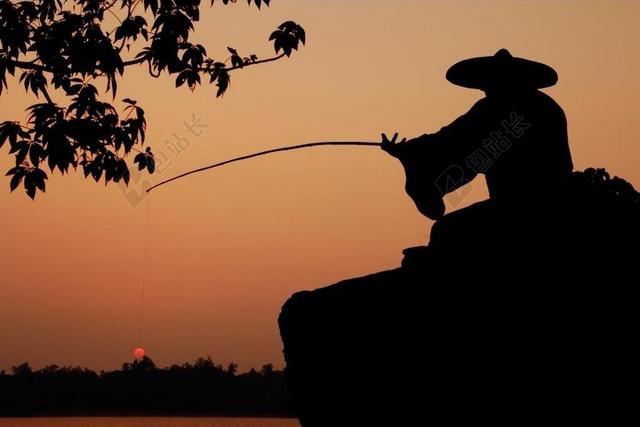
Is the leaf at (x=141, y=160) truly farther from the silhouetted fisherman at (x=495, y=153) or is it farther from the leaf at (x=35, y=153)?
the silhouetted fisherman at (x=495, y=153)

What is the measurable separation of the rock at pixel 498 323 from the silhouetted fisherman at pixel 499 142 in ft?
1.10

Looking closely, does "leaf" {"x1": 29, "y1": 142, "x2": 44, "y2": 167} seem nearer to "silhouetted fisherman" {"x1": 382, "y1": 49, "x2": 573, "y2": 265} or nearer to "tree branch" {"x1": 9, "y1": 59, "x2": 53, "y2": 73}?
"tree branch" {"x1": 9, "y1": 59, "x2": 53, "y2": 73}

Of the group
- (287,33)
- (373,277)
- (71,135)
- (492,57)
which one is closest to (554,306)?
(373,277)

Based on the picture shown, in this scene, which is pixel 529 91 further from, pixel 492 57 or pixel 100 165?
pixel 100 165

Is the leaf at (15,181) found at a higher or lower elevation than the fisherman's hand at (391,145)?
higher

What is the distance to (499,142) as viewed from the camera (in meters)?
6.39

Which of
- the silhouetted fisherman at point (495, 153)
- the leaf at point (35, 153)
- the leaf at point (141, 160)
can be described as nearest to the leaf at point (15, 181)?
the leaf at point (35, 153)

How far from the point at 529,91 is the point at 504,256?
1356 millimetres

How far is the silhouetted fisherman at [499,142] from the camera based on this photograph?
20.9 feet

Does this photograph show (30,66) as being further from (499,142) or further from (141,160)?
(499,142)

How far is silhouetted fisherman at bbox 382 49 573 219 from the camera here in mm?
6375

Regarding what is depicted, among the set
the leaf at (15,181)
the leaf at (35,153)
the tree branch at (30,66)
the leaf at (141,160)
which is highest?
the tree branch at (30,66)

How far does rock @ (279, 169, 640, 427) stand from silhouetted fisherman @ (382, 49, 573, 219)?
34 centimetres

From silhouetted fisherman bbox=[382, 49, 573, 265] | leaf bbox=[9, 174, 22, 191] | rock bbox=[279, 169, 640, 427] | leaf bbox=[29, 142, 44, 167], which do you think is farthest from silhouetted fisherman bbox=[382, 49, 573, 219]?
leaf bbox=[9, 174, 22, 191]
